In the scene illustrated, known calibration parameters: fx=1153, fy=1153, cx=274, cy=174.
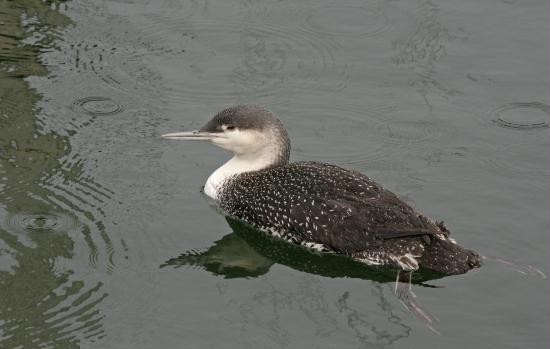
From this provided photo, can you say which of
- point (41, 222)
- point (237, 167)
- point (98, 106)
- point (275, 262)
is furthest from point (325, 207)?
point (98, 106)

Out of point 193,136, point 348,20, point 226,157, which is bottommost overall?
point 226,157

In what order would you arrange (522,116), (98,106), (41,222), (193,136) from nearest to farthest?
1. (41,222)
2. (193,136)
3. (98,106)
4. (522,116)

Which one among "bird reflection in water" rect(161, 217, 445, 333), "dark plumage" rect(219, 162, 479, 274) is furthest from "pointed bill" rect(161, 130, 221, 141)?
"bird reflection in water" rect(161, 217, 445, 333)

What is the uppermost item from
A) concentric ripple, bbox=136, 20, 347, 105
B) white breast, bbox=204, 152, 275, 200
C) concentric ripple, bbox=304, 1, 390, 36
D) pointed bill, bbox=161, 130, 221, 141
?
concentric ripple, bbox=304, 1, 390, 36

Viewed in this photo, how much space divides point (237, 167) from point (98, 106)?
1.47m

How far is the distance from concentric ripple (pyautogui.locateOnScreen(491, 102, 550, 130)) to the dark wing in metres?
1.86

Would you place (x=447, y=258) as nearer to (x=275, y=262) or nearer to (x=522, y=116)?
(x=275, y=262)

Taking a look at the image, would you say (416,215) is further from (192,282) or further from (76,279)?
(76,279)

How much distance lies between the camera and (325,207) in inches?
314

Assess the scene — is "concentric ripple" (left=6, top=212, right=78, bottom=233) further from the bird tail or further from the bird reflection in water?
the bird tail

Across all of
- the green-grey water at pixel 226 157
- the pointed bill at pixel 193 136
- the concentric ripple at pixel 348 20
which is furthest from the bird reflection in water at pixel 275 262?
the concentric ripple at pixel 348 20

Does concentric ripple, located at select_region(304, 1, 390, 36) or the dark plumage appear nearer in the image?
the dark plumage

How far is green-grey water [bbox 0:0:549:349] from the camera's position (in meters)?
7.18

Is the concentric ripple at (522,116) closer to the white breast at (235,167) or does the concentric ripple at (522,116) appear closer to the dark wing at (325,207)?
the dark wing at (325,207)
